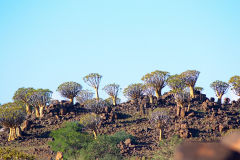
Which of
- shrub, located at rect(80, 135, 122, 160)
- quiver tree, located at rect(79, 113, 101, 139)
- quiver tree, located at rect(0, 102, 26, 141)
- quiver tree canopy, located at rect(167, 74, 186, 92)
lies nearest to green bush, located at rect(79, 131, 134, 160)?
shrub, located at rect(80, 135, 122, 160)

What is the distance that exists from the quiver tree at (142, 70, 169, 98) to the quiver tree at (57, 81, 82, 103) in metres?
9.52

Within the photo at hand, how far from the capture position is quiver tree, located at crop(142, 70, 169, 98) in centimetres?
4436

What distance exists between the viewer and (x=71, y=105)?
1720 inches

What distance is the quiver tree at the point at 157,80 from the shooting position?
44362 millimetres

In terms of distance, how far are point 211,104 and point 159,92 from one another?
25.6 feet

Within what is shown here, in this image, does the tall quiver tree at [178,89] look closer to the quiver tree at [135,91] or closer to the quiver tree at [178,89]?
the quiver tree at [178,89]

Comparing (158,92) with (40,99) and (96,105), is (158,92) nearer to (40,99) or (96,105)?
(96,105)

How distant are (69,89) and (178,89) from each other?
596 inches

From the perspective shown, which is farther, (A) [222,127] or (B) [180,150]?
(A) [222,127]

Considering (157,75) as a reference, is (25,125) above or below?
below

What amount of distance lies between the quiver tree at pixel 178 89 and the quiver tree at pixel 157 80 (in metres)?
Result: 1.16

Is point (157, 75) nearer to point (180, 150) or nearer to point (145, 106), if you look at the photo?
point (145, 106)

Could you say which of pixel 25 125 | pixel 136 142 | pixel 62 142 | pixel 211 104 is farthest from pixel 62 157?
pixel 211 104

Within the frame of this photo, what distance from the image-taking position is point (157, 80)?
4438 cm
